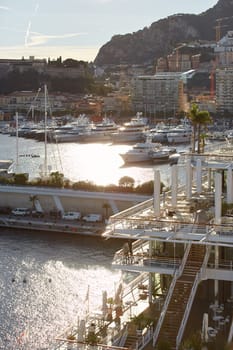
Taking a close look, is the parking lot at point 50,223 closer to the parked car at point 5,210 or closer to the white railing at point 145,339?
the parked car at point 5,210

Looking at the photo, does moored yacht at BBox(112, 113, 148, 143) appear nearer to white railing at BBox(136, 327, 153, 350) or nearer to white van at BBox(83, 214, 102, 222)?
white van at BBox(83, 214, 102, 222)

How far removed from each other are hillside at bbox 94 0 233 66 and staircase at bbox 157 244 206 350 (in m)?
135

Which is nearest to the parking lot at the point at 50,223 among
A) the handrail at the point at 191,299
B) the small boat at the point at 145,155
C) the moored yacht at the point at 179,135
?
the handrail at the point at 191,299

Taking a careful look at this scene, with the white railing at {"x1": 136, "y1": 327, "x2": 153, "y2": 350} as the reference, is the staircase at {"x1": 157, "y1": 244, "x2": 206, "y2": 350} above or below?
above

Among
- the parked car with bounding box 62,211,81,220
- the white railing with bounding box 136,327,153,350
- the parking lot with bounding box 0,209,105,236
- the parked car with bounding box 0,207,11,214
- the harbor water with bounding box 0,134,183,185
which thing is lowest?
the harbor water with bounding box 0,134,183,185

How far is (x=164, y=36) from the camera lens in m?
152

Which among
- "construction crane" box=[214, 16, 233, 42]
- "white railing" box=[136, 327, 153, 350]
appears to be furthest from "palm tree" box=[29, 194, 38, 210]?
"construction crane" box=[214, 16, 233, 42]

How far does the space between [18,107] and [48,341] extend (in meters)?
90.1

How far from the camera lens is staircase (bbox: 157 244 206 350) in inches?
456

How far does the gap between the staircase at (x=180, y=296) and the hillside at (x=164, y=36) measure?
134556mm

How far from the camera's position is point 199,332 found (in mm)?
11266

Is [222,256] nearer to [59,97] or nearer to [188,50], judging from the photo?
[59,97]

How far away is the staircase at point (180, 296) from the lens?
38.0 ft

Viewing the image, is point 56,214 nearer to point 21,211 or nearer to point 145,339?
point 21,211
